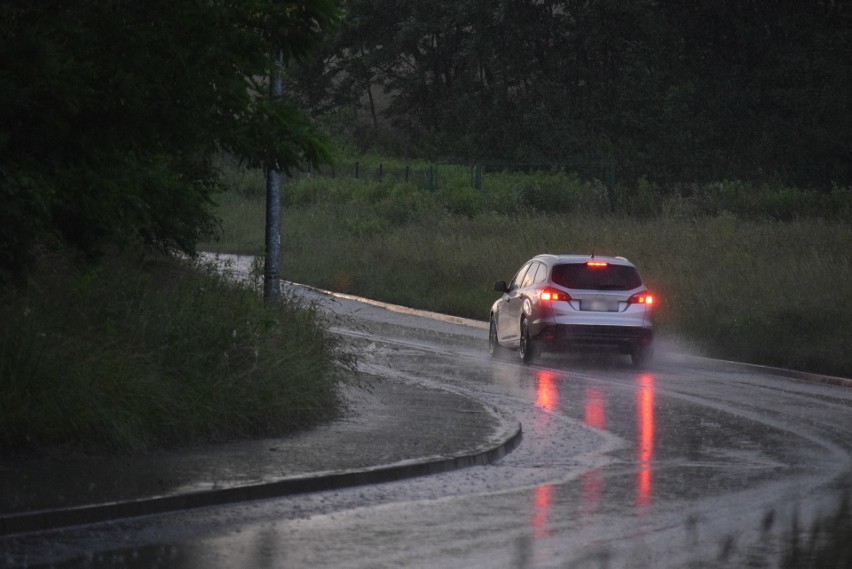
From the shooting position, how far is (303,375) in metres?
14.7

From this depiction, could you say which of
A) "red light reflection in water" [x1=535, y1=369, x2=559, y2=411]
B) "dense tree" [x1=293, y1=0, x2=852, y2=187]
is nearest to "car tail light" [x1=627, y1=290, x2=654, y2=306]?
"red light reflection in water" [x1=535, y1=369, x2=559, y2=411]

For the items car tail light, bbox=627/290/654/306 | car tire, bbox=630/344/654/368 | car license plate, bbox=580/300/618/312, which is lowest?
car tire, bbox=630/344/654/368

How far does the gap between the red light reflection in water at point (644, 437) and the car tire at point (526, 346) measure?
2.03 meters

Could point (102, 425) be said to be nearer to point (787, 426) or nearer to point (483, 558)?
point (483, 558)

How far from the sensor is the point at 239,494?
415 inches

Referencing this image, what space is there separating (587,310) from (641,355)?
3.70ft

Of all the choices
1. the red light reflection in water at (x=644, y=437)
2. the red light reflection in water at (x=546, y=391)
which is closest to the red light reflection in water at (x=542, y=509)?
the red light reflection in water at (x=644, y=437)

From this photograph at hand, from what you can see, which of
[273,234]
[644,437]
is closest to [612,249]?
[273,234]

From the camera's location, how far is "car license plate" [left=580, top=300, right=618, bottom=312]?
72.9ft

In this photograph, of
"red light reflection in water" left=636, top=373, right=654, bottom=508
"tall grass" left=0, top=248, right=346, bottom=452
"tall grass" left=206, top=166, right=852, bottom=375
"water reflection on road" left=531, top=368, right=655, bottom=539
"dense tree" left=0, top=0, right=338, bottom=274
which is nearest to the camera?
"water reflection on road" left=531, top=368, right=655, bottom=539

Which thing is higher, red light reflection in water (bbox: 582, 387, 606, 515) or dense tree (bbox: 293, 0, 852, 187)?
dense tree (bbox: 293, 0, 852, 187)

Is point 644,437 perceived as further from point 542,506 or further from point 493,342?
point 493,342

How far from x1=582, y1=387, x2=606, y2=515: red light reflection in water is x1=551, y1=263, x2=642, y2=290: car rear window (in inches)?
191

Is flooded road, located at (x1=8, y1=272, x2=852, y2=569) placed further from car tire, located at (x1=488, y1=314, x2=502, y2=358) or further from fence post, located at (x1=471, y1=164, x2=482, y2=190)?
fence post, located at (x1=471, y1=164, x2=482, y2=190)
